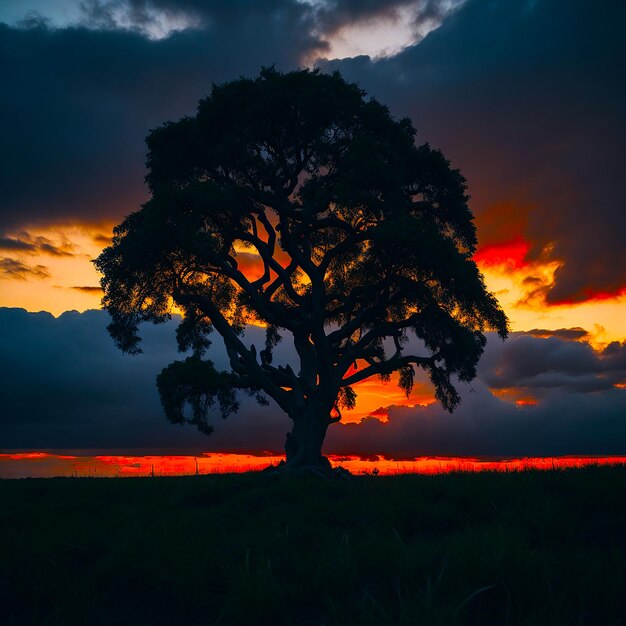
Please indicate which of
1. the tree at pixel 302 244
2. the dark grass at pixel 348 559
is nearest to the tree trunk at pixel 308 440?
the tree at pixel 302 244

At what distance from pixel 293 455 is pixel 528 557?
1829 centimetres

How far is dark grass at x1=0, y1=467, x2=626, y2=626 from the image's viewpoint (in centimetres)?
573

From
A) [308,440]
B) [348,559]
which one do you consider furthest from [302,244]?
[348,559]

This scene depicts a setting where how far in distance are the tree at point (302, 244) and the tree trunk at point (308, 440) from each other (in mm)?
64

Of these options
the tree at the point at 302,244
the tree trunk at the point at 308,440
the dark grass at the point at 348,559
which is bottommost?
the dark grass at the point at 348,559

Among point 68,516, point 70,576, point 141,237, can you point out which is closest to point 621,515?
point 70,576

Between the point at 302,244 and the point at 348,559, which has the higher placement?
the point at 302,244

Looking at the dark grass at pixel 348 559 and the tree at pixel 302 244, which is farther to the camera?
the tree at pixel 302 244

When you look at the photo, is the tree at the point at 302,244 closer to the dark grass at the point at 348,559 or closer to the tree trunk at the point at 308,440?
the tree trunk at the point at 308,440

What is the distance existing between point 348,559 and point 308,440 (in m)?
16.3

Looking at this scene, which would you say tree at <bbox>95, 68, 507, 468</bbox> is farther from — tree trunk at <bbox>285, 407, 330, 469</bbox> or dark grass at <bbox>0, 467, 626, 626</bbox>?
dark grass at <bbox>0, 467, 626, 626</bbox>

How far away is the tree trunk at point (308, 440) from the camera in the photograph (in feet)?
74.7

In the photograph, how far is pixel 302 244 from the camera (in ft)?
83.9

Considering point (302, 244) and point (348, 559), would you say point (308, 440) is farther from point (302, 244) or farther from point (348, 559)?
point (348, 559)
